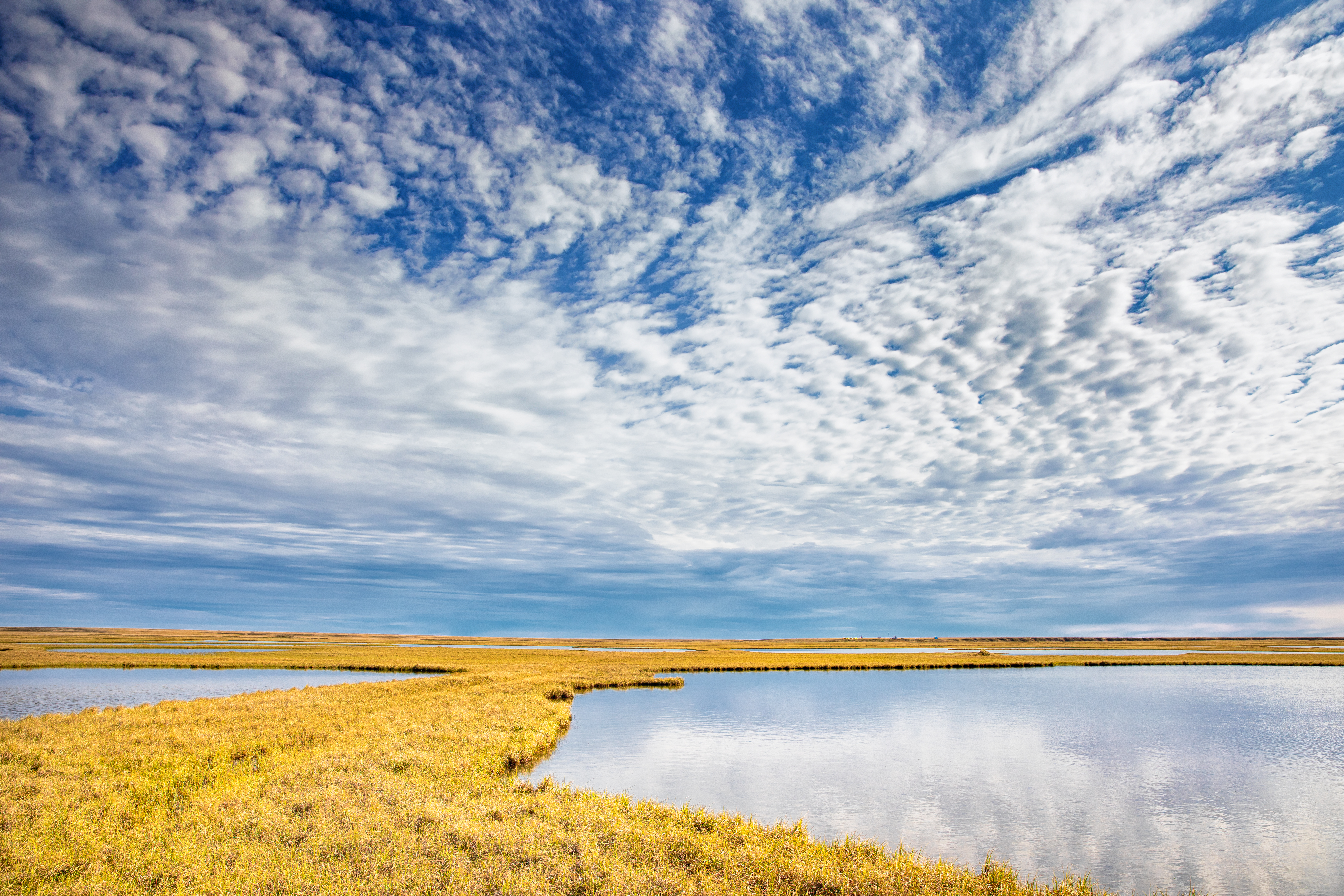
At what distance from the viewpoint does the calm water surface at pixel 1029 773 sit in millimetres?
16203

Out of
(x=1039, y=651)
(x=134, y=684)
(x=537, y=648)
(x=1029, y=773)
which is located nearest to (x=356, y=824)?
(x=1029, y=773)

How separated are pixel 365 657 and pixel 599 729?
5913cm

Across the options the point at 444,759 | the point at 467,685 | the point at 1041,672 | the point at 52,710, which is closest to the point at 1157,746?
the point at 444,759

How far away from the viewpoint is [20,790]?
50.2 ft

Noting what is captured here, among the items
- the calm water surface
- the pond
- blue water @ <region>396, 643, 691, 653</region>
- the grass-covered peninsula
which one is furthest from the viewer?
blue water @ <region>396, 643, 691, 653</region>

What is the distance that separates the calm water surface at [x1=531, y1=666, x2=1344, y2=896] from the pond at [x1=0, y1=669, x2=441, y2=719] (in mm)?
25941

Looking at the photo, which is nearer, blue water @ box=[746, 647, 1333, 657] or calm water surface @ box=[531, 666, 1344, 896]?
calm water surface @ box=[531, 666, 1344, 896]

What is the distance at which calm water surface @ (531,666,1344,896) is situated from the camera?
16.2 m

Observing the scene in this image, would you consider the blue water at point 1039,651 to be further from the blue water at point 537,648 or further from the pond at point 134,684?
the pond at point 134,684

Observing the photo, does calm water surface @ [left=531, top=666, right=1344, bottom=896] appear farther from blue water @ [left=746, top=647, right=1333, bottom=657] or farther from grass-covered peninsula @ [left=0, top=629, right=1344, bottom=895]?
blue water @ [left=746, top=647, right=1333, bottom=657]

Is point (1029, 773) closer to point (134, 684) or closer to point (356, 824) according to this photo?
point (356, 824)

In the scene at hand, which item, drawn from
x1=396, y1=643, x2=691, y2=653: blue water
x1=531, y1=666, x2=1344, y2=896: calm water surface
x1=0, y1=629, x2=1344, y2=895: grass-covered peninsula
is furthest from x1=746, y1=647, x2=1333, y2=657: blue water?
x1=0, y1=629, x2=1344, y2=895: grass-covered peninsula

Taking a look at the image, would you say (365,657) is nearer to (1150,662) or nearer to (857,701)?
(857,701)

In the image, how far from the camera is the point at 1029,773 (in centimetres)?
2431
